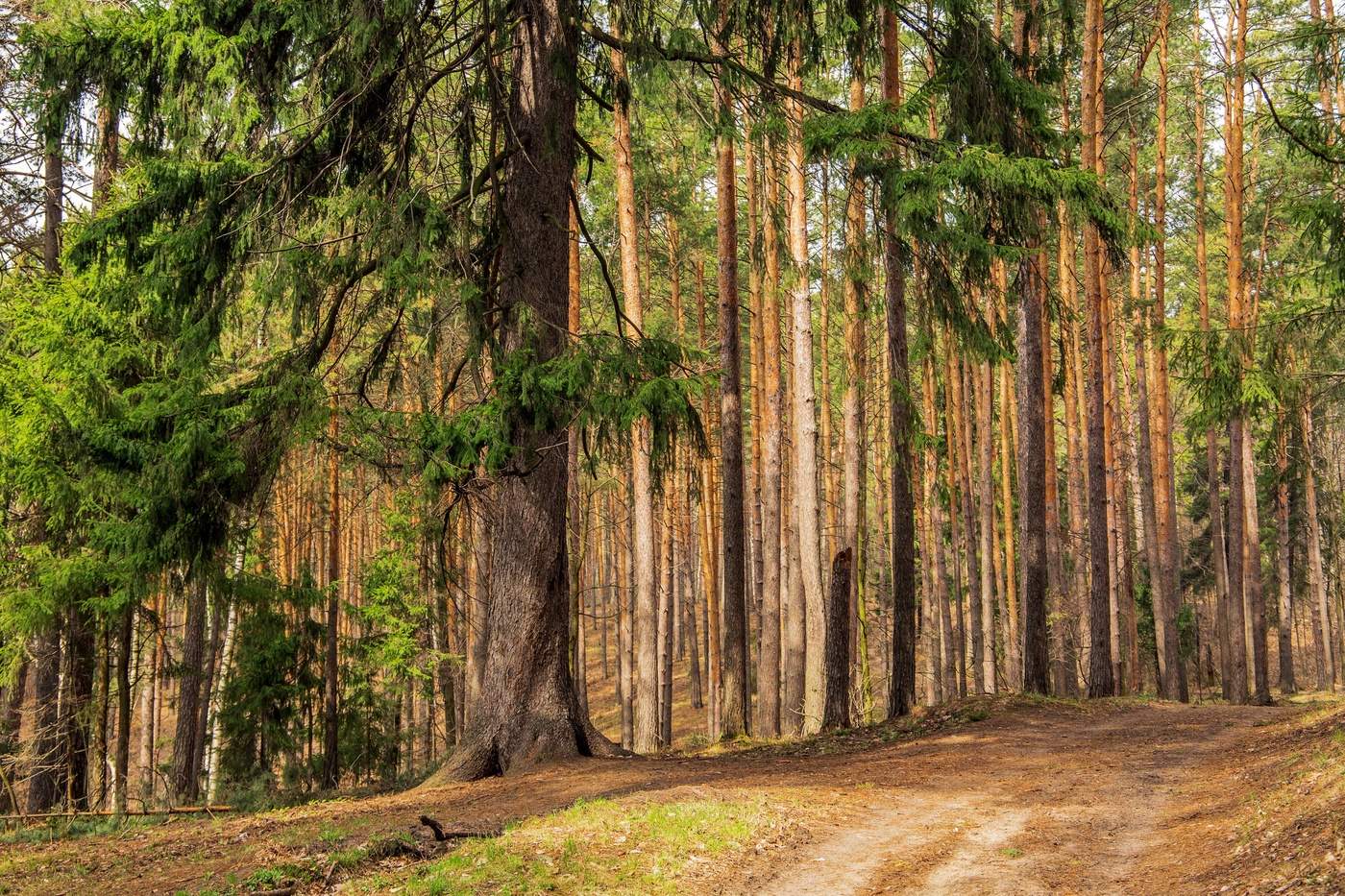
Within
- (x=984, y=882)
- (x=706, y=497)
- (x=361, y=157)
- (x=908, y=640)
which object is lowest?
(x=984, y=882)

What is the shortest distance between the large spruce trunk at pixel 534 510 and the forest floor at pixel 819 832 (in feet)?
1.88

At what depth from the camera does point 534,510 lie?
1048 cm

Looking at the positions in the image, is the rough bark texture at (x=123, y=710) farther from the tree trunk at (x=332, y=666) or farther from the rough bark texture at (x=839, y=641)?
the rough bark texture at (x=839, y=641)

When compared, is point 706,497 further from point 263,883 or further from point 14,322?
point 263,883

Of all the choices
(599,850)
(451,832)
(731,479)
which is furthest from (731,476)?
(599,850)

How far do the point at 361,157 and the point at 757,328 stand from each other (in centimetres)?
1163

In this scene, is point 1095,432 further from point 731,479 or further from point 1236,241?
point 1236,241

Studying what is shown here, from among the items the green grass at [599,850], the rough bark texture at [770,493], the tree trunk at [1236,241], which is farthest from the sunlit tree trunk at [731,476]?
the tree trunk at [1236,241]

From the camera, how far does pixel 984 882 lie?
6.34m

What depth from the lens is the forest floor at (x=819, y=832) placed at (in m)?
6.30

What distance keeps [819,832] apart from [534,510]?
4302 mm

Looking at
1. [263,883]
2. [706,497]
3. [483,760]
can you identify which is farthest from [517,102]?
[706,497]

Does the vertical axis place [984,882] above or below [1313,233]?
below

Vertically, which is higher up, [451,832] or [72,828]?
[451,832]
